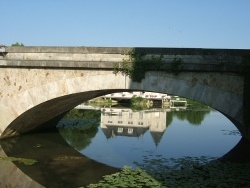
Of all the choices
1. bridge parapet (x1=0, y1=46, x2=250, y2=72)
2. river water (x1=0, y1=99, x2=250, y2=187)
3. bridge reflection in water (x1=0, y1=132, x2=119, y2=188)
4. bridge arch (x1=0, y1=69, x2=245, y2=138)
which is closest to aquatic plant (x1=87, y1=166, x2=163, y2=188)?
river water (x1=0, y1=99, x2=250, y2=187)

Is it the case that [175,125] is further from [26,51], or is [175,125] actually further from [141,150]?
[26,51]

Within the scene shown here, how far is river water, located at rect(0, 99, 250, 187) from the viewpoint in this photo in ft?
28.5

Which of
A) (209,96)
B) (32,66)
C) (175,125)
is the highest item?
(32,66)

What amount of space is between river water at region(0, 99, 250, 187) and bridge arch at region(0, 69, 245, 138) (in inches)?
55.2

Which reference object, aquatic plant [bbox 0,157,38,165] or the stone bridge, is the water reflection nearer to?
aquatic plant [bbox 0,157,38,165]

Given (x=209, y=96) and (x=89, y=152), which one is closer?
(x=209, y=96)

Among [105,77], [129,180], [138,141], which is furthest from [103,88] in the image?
[138,141]

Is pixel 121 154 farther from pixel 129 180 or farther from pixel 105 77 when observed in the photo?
pixel 129 180

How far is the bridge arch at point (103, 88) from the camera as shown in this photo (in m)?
9.80

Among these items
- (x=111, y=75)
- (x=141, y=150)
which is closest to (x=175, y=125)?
(x=141, y=150)

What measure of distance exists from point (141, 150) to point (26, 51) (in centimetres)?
571

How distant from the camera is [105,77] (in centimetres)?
1095

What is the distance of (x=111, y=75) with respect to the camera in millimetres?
10891

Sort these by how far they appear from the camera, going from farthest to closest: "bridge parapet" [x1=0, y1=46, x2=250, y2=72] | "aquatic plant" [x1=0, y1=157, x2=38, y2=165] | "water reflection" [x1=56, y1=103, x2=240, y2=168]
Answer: "water reflection" [x1=56, y1=103, x2=240, y2=168] < "aquatic plant" [x1=0, y1=157, x2=38, y2=165] < "bridge parapet" [x1=0, y1=46, x2=250, y2=72]
